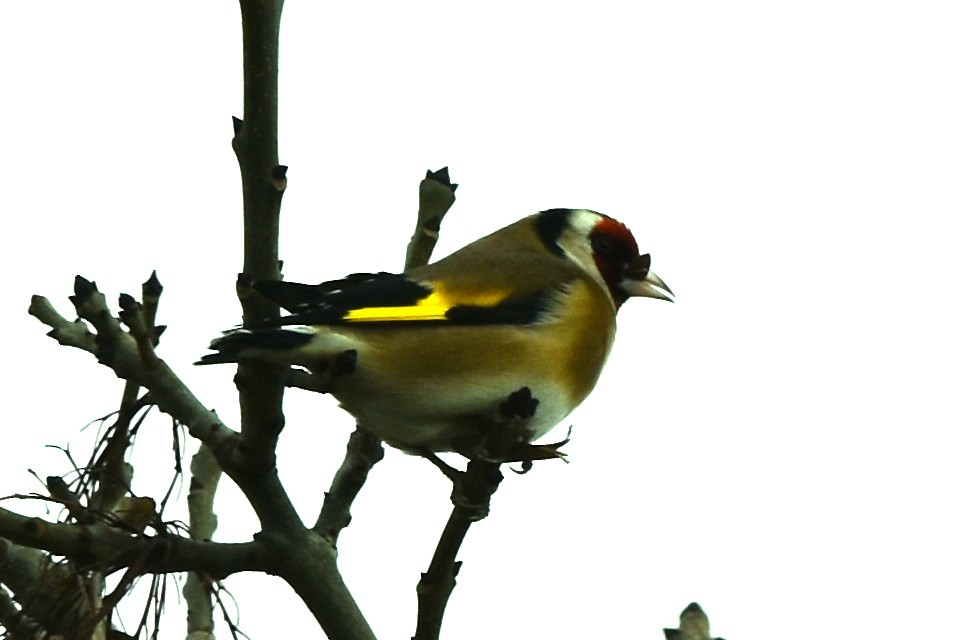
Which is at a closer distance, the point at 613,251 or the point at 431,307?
the point at 431,307

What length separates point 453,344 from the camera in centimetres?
366

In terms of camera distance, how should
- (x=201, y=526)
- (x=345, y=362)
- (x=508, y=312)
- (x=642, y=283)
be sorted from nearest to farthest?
(x=345, y=362) → (x=201, y=526) → (x=508, y=312) → (x=642, y=283)

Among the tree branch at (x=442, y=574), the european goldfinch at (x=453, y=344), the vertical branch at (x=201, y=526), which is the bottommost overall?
the tree branch at (x=442, y=574)

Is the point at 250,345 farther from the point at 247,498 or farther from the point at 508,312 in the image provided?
the point at 508,312

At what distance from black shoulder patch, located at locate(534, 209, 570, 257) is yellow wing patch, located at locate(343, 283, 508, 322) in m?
0.88

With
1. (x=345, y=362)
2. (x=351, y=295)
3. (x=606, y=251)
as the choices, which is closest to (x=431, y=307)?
(x=351, y=295)

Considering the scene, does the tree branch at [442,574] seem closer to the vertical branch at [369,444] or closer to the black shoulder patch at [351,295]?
the vertical branch at [369,444]

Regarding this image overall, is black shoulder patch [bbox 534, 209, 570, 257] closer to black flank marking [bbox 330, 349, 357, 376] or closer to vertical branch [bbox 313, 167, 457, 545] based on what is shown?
vertical branch [bbox 313, 167, 457, 545]

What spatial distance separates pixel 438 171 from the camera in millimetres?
3535

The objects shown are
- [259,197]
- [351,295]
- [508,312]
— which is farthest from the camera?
[508,312]

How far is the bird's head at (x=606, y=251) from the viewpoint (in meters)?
4.76

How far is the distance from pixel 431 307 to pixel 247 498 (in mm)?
1081

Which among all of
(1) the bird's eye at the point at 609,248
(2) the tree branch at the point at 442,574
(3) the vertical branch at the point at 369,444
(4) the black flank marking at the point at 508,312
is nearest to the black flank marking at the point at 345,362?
(3) the vertical branch at the point at 369,444

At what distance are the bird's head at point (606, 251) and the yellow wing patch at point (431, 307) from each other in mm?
851
